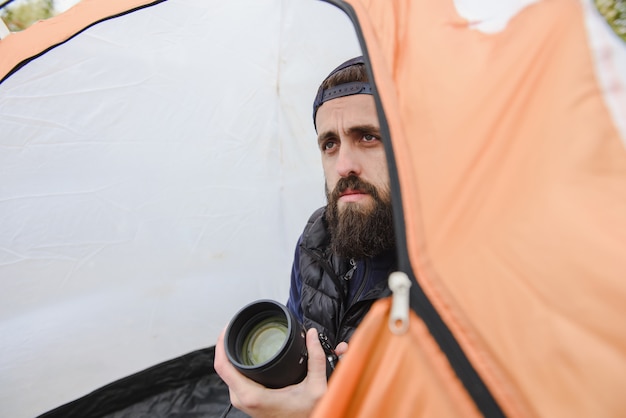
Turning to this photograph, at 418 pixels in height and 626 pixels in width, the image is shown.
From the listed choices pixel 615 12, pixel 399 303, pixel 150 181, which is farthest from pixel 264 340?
pixel 615 12

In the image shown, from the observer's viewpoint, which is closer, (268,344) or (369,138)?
(268,344)

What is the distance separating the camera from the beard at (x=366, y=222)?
0.82m

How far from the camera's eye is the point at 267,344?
0.58 m

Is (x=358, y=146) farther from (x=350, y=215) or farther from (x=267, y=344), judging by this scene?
(x=267, y=344)

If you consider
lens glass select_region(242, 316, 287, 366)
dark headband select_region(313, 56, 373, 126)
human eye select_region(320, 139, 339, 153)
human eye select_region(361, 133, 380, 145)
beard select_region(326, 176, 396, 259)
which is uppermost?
dark headband select_region(313, 56, 373, 126)

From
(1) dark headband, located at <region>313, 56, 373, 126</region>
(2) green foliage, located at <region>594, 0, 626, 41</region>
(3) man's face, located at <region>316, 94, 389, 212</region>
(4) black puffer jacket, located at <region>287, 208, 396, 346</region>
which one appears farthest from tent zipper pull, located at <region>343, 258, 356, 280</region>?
(2) green foliage, located at <region>594, 0, 626, 41</region>

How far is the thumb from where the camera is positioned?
1.81ft

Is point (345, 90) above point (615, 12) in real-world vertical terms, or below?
below

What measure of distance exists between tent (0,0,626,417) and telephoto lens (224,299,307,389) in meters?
0.19

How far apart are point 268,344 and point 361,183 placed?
434mm

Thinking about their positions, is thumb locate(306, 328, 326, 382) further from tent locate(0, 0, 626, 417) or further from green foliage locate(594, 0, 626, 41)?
green foliage locate(594, 0, 626, 41)

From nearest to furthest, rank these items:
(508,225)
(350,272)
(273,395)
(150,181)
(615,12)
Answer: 1. (508,225)
2. (273,395)
3. (350,272)
4. (150,181)
5. (615,12)

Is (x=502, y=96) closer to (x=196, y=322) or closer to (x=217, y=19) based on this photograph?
(x=217, y=19)

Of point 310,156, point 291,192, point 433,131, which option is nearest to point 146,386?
point 291,192
